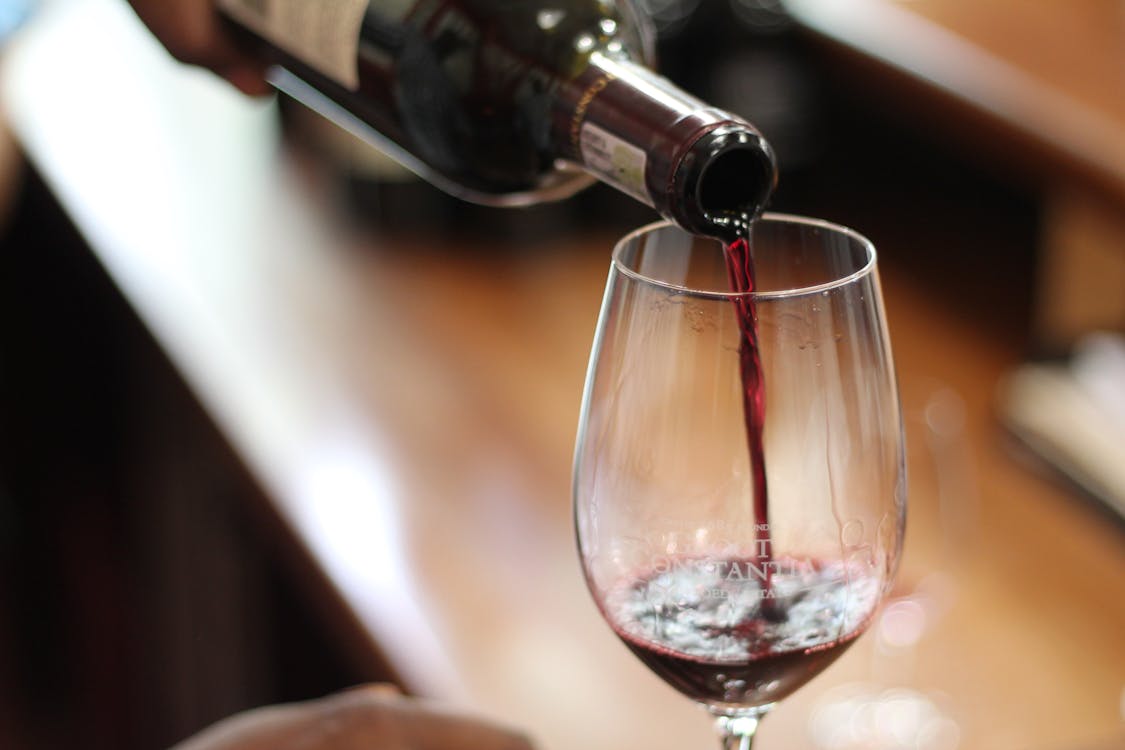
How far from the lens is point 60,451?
2678 mm

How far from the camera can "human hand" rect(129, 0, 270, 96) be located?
2.95 ft

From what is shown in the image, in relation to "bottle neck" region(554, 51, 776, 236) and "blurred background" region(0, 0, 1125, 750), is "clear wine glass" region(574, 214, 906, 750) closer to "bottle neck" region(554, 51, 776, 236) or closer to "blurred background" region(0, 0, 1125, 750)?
"bottle neck" region(554, 51, 776, 236)

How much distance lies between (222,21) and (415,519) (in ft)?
1.88

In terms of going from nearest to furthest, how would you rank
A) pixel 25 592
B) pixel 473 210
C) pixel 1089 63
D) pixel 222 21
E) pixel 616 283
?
pixel 616 283 → pixel 222 21 → pixel 1089 63 → pixel 473 210 → pixel 25 592

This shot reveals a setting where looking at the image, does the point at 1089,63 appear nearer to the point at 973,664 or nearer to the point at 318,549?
the point at 973,664

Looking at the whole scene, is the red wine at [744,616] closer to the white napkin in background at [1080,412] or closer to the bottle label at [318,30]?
the bottle label at [318,30]

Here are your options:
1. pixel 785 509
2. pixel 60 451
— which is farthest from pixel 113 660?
pixel 785 509

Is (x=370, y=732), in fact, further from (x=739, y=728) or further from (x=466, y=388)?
(x=466, y=388)

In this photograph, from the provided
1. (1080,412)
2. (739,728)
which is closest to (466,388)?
(1080,412)

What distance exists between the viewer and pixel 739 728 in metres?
0.69

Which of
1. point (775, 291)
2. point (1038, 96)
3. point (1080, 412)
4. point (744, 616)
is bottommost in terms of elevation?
point (1080, 412)

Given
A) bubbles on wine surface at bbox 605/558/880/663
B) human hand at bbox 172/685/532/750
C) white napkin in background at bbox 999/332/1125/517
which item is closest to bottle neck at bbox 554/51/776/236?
bubbles on wine surface at bbox 605/558/880/663

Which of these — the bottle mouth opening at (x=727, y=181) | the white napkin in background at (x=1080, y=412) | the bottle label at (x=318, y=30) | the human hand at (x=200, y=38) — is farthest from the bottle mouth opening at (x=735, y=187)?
the white napkin in background at (x=1080, y=412)

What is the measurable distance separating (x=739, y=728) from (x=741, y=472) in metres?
0.14
